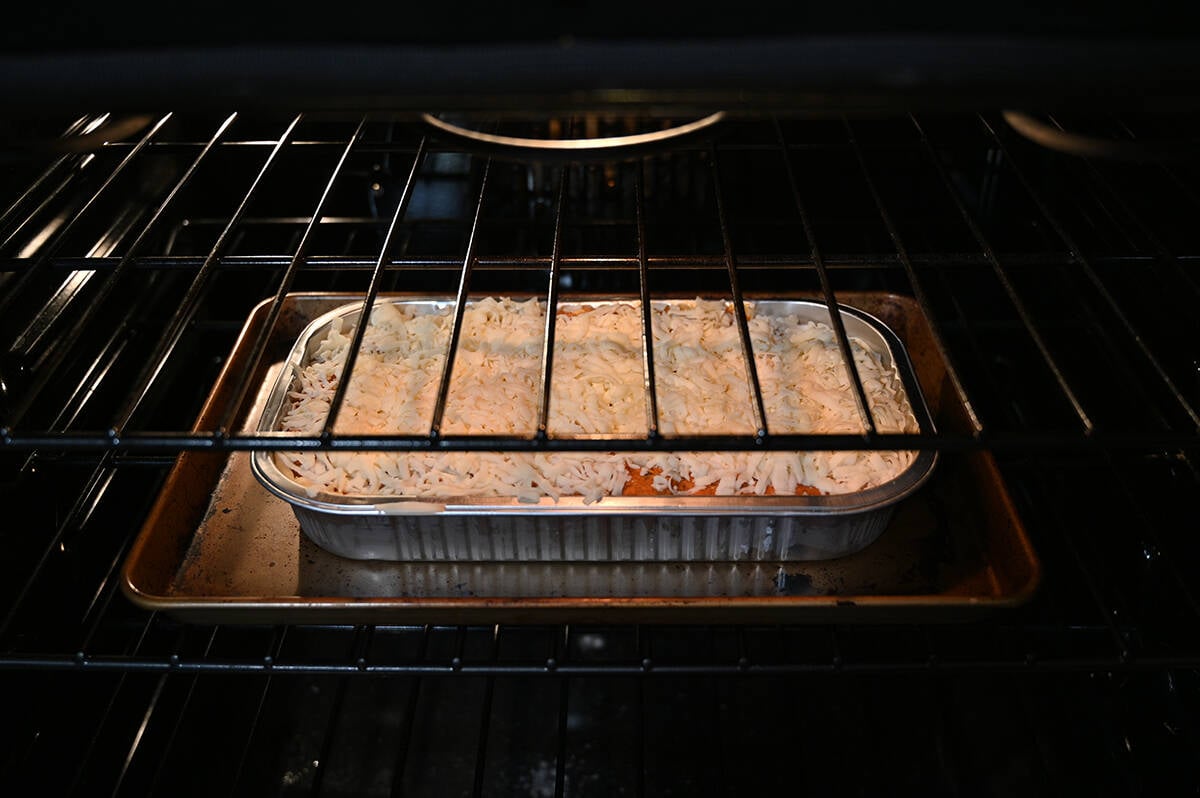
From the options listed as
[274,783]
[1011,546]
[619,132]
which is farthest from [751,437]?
[274,783]

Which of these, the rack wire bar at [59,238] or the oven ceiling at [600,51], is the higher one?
the oven ceiling at [600,51]

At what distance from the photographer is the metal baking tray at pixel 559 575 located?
0.90 m

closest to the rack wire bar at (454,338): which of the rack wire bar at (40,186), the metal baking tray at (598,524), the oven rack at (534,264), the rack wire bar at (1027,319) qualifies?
the oven rack at (534,264)

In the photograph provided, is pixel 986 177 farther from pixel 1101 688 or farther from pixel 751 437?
pixel 751 437

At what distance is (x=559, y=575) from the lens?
987 mm

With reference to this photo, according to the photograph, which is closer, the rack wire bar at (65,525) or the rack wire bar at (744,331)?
the rack wire bar at (744,331)

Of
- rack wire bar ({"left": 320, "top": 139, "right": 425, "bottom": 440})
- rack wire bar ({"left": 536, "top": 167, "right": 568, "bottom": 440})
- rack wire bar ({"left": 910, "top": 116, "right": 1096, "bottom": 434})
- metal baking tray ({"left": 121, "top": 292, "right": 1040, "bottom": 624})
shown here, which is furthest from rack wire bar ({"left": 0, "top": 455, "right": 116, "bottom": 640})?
rack wire bar ({"left": 910, "top": 116, "right": 1096, "bottom": 434})

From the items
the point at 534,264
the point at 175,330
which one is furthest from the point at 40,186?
the point at 534,264

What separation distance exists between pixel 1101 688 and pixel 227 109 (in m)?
1.18

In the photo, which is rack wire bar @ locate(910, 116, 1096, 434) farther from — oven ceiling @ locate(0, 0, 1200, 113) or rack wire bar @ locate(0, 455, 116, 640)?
rack wire bar @ locate(0, 455, 116, 640)

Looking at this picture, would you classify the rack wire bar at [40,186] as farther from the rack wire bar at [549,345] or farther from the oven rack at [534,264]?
the rack wire bar at [549,345]

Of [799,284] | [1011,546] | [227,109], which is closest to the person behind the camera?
[227,109]

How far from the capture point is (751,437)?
2.34 feet

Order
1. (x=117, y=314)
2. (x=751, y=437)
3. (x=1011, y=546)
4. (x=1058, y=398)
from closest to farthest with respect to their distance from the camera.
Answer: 1. (x=751, y=437)
2. (x=1011, y=546)
3. (x=117, y=314)
4. (x=1058, y=398)
